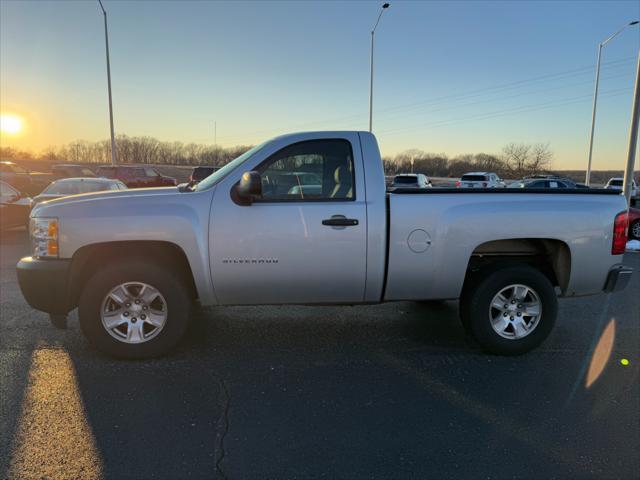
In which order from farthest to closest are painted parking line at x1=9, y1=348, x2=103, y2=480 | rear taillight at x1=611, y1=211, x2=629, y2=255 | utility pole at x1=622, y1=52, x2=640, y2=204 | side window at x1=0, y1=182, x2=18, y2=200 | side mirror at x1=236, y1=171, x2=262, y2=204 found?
utility pole at x1=622, y1=52, x2=640, y2=204 → side window at x1=0, y1=182, x2=18, y2=200 → rear taillight at x1=611, y1=211, x2=629, y2=255 → side mirror at x1=236, y1=171, x2=262, y2=204 → painted parking line at x1=9, y1=348, x2=103, y2=480

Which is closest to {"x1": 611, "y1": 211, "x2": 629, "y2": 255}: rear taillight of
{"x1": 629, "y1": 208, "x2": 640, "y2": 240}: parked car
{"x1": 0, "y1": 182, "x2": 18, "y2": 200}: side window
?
{"x1": 629, "y1": 208, "x2": 640, "y2": 240}: parked car

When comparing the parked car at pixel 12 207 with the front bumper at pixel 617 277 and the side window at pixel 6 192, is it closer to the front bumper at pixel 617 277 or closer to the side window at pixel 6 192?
the side window at pixel 6 192

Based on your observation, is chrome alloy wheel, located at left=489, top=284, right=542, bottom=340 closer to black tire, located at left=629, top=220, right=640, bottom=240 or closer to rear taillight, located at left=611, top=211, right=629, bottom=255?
rear taillight, located at left=611, top=211, right=629, bottom=255

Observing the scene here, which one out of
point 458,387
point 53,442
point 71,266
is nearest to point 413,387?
point 458,387

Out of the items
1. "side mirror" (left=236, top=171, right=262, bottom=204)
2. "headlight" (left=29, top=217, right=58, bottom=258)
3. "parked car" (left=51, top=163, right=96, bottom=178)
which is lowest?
"headlight" (left=29, top=217, right=58, bottom=258)

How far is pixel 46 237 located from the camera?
12.2 ft

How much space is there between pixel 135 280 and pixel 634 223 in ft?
49.1

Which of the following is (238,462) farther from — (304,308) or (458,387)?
(304,308)

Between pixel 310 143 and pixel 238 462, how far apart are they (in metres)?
2.65

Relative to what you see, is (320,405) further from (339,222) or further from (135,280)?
(135,280)

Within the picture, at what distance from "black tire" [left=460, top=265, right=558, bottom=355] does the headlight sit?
12.5ft

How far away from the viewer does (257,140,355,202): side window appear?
12.6 feet

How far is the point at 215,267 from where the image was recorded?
3.75 metres

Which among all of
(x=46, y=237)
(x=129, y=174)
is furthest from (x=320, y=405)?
(x=129, y=174)
